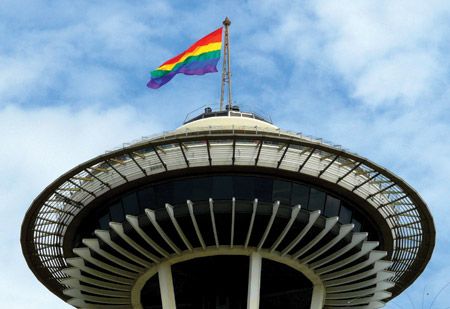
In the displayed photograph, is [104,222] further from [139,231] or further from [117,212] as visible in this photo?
[139,231]

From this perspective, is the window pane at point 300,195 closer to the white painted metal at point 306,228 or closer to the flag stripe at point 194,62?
the white painted metal at point 306,228

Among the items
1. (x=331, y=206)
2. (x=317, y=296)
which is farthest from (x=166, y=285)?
(x=331, y=206)

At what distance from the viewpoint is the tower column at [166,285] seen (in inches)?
2178

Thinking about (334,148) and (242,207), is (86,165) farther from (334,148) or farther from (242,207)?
(334,148)

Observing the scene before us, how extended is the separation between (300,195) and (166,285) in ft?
30.7

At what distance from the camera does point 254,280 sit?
54.5 m

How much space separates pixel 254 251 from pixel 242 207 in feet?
11.2

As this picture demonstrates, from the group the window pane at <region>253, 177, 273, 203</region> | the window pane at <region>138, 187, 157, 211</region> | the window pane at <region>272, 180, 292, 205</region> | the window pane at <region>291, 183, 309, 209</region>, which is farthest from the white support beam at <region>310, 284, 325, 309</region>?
the window pane at <region>138, 187, 157, 211</region>

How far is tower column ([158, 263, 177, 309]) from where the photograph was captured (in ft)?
181

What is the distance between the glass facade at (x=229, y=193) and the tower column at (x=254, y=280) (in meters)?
3.90

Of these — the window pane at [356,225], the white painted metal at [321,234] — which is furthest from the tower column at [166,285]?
the window pane at [356,225]

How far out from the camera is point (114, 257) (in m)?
54.7

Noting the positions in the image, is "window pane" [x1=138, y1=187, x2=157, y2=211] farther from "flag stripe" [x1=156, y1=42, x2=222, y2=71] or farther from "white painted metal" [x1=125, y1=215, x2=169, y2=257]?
"flag stripe" [x1=156, y1=42, x2=222, y2=71]

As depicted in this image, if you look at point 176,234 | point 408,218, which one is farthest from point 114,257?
point 408,218
